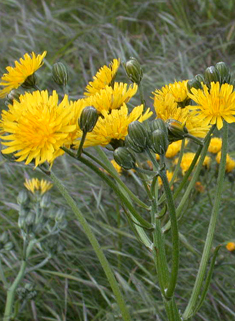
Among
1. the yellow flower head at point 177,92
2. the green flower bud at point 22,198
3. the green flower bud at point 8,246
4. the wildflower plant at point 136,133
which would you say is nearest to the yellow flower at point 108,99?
the wildflower plant at point 136,133

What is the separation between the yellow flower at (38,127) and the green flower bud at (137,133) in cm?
12

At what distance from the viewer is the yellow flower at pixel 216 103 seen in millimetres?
1102

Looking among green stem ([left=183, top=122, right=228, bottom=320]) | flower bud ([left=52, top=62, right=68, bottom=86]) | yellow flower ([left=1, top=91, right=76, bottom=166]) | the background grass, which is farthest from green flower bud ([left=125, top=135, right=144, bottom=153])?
the background grass

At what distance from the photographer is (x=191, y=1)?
4.21 m

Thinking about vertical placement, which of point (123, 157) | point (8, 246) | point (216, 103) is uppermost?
point (216, 103)

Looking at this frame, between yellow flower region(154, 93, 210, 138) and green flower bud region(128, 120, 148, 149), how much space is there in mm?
162

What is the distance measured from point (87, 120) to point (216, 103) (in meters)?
0.30

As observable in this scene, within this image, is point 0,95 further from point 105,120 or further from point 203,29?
point 203,29

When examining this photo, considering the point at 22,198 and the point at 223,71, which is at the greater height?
the point at 223,71

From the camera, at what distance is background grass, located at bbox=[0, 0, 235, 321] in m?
1.96

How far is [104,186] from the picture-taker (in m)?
2.27

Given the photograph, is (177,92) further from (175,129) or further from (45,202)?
(45,202)

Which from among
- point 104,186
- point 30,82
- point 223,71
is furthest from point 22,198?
point 223,71

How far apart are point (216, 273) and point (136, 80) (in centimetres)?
109
